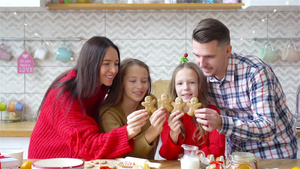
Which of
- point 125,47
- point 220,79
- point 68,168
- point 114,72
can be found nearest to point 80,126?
point 114,72

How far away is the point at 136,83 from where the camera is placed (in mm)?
2002

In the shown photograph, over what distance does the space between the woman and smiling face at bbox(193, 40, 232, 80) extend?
417 mm

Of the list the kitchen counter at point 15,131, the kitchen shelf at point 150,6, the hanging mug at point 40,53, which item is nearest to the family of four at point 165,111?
the kitchen counter at point 15,131

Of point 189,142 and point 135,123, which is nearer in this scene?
point 135,123

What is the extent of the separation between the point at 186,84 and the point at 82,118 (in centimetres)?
63

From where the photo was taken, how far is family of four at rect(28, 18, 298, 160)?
1699 millimetres

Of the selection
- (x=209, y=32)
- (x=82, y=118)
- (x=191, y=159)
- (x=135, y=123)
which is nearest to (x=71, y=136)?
(x=82, y=118)

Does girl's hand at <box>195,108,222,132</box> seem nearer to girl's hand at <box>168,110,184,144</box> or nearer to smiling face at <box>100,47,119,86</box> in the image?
girl's hand at <box>168,110,184,144</box>

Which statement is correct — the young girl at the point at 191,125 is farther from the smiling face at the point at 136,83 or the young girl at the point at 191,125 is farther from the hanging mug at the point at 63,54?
the hanging mug at the point at 63,54

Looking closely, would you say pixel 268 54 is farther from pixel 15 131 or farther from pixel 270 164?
pixel 15 131

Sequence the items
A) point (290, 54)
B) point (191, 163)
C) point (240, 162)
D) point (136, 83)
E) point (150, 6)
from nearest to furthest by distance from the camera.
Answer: point (240, 162) → point (191, 163) → point (136, 83) → point (150, 6) → point (290, 54)

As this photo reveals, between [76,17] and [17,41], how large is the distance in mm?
602

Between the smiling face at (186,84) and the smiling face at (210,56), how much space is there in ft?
0.58

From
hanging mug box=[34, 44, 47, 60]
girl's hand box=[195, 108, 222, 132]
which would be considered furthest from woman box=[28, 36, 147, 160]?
hanging mug box=[34, 44, 47, 60]
